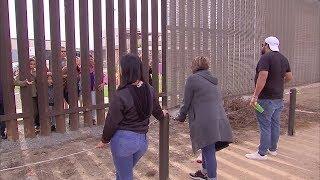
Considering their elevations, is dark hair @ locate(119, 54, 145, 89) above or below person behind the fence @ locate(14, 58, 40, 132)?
above

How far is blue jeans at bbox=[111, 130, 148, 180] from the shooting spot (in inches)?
136

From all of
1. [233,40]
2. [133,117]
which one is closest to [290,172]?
[133,117]

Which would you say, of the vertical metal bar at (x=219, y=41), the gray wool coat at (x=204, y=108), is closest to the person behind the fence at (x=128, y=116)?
the gray wool coat at (x=204, y=108)

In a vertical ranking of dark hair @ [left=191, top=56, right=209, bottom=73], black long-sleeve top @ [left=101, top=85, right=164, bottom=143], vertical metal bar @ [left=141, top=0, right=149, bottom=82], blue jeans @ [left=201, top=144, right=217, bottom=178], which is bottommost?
blue jeans @ [left=201, top=144, right=217, bottom=178]

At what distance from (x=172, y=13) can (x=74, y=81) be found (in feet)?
9.83

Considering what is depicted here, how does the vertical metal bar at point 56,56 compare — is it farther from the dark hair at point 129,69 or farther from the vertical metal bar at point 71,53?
the dark hair at point 129,69

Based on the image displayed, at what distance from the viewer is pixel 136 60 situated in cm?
336

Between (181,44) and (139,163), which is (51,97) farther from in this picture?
(181,44)

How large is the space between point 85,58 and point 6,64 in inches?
53.7

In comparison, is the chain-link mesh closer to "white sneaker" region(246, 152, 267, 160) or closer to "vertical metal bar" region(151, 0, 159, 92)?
"vertical metal bar" region(151, 0, 159, 92)

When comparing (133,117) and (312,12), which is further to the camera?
(312,12)

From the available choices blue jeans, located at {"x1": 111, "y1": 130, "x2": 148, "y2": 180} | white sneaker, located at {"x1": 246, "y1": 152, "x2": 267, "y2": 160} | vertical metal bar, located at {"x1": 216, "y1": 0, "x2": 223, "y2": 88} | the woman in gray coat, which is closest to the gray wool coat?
the woman in gray coat

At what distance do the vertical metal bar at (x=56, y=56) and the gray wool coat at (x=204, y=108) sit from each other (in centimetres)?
269

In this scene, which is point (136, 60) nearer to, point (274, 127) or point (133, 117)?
point (133, 117)
